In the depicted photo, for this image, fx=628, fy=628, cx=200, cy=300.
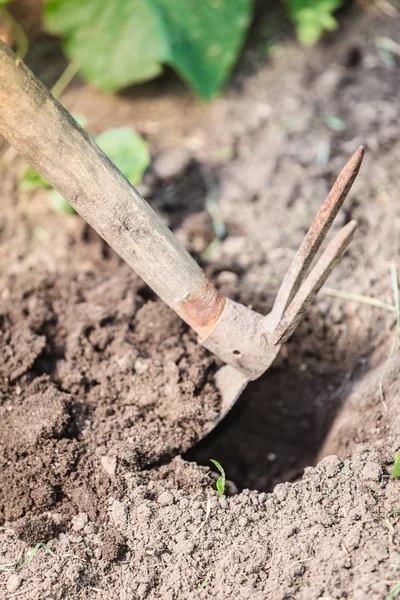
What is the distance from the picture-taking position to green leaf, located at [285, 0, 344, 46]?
118 inches

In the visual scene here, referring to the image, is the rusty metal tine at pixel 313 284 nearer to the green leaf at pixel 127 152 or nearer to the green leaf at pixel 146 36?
the green leaf at pixel 127 152

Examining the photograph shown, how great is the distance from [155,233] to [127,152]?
0.96 metres

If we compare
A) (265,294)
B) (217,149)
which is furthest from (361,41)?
(265,294)

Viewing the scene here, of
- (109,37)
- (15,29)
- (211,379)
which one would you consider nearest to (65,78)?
(109,37)

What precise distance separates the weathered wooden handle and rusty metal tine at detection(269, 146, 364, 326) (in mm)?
181

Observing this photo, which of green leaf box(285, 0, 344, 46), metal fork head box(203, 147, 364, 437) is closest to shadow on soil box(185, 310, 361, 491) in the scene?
metal fork head box(203, 147, 364, 437)

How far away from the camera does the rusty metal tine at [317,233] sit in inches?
58.6

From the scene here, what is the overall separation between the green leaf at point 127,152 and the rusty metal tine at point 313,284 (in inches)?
40.5

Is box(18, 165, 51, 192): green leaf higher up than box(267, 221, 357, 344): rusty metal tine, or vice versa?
box(18, 165, 51, 192): green leaf

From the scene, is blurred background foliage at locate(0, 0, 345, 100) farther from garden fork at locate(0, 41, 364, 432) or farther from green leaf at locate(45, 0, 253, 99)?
garden fork at locate(0, 41, 364, 432)

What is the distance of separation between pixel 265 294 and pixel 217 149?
0.87 meters

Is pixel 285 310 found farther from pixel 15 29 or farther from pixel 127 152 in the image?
pixel 15 29

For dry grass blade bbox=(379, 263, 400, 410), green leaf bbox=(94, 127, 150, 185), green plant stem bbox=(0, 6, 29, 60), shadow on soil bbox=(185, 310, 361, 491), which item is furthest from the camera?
green plant stem bbox=(0, 6, 29, 60)

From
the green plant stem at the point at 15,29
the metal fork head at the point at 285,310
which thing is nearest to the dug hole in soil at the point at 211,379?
the metal fork head at the point at 285,310
